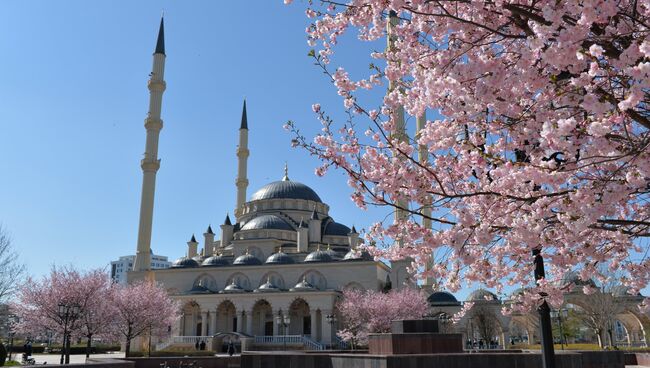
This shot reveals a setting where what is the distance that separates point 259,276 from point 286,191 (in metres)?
14.8

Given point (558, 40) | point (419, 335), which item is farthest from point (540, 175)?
point (419, 335)

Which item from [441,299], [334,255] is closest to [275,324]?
[334,255]

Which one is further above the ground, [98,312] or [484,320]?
[98,312]

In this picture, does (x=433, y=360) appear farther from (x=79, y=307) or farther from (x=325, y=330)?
(x=325, y=330)

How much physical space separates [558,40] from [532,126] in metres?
1.55

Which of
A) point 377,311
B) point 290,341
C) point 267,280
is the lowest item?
point 290,341

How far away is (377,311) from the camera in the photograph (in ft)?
121

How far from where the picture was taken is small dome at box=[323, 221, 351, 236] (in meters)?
57.6

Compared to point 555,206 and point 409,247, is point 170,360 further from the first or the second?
point 555,206

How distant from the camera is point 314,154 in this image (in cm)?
761

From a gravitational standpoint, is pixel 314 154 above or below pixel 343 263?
below

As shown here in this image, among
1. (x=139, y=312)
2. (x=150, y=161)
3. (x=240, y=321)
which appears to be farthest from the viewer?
(x=150, y=161)

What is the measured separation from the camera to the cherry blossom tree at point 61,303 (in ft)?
89.6

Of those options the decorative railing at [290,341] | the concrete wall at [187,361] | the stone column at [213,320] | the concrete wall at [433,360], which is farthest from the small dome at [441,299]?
the concrete wall at [433,360]
